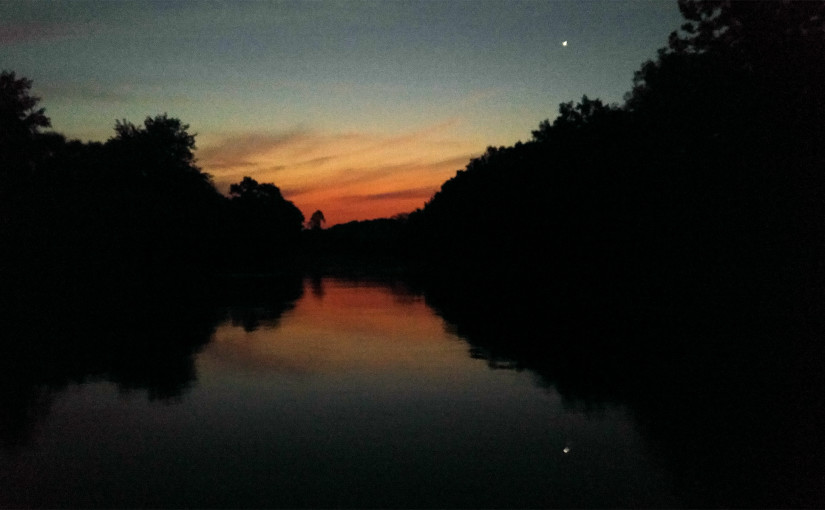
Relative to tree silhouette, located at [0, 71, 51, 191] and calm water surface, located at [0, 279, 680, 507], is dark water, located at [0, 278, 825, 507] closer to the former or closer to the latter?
calm water surface, located at [0, 279, 680, 507]

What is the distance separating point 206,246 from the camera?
245 feet

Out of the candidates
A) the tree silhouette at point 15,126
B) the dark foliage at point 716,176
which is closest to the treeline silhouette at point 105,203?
the tree silhouette at point 15,126

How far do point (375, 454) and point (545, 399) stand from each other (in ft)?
11.6

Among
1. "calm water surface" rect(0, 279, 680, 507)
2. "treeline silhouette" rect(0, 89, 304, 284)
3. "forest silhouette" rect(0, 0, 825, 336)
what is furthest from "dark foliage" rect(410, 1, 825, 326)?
"treeline silhouette" rect(0, 89, 304, 284)

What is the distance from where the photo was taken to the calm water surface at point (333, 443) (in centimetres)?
621

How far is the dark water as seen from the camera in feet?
20.4

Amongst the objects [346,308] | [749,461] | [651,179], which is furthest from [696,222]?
[749,461]

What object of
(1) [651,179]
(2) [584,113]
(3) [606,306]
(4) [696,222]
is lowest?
(3) [606,306]

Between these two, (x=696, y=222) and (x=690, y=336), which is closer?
(x=690, y=336)

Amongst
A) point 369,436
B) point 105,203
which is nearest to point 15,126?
point 105,203

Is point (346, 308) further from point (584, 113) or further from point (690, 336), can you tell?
point (584, 113)

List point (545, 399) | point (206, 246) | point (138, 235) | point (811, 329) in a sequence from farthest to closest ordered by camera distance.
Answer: point (206, 246) → point (138, 235) → point (811, 329) → point (545, 399)

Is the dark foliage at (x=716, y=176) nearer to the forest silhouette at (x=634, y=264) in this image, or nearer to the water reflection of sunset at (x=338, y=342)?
the forest silhouette at (x=634, y=264)

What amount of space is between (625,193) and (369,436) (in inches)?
1218
